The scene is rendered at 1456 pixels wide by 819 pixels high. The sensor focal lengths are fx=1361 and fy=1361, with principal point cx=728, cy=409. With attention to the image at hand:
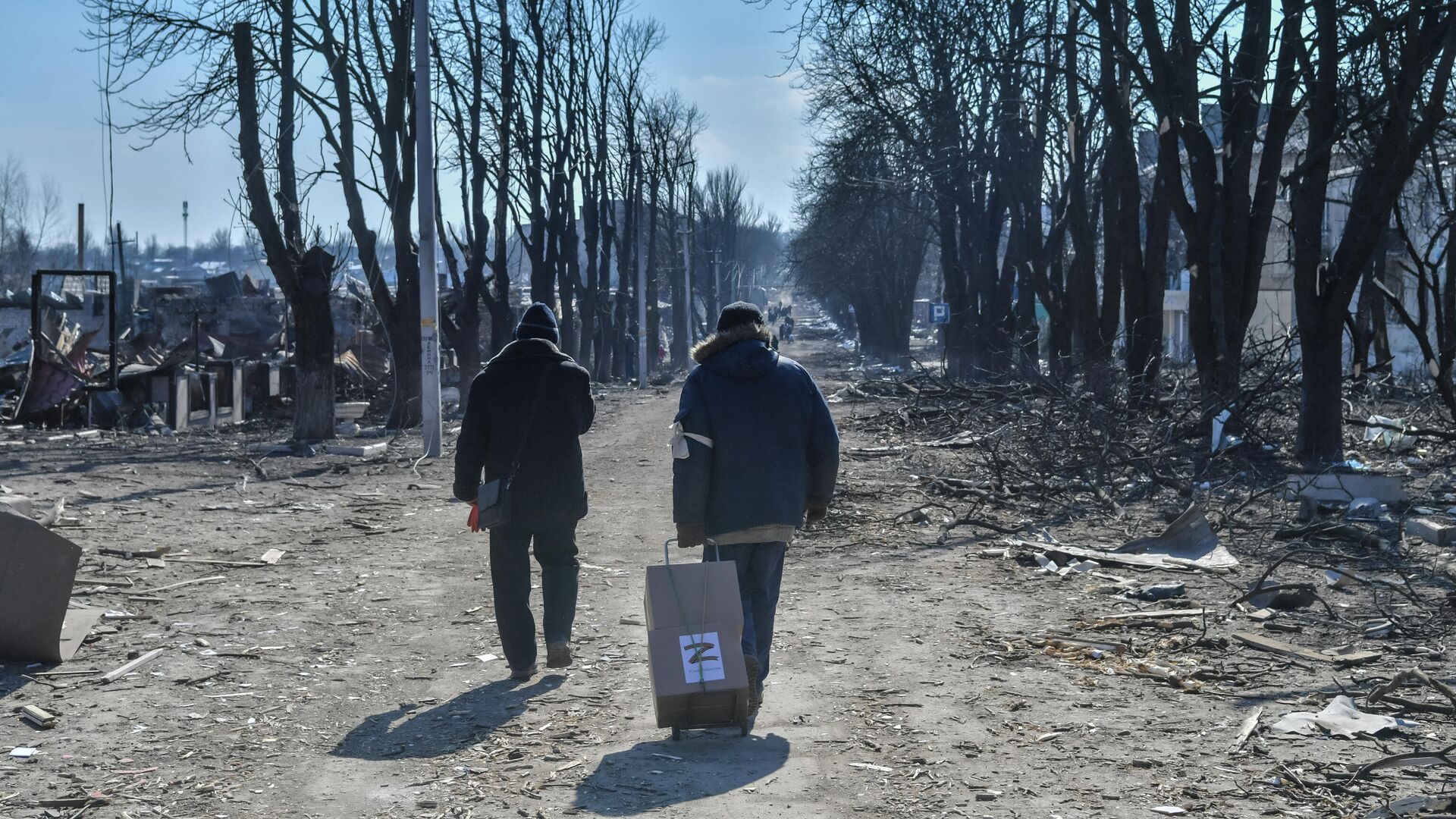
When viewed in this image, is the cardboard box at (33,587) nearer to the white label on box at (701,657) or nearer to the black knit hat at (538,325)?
the black knit hat at (538,325)

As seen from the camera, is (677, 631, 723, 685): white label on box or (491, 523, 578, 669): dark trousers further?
(491, 523, 578, 669): dark trousers

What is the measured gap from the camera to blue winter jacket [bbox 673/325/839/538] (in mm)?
5488

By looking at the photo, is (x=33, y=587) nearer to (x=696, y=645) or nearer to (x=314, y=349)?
(x=696, y=645)

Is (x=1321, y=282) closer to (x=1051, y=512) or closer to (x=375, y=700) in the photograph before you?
(x=1051, y=512)

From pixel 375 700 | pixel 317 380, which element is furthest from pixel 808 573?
pixel 317 380

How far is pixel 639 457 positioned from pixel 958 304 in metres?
17.6

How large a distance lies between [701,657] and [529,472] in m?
1.57

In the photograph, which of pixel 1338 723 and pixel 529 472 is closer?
pixel 1338 723

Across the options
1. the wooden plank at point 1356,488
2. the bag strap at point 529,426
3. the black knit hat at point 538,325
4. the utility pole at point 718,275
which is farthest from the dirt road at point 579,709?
the utility pole at point 718,275

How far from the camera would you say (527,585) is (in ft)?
20.6

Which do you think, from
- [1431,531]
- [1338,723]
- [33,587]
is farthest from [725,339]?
[1431,531]

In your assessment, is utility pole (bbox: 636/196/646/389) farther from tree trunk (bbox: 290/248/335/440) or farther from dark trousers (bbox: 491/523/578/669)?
dark trousers (bbox: 491/523/578/669)

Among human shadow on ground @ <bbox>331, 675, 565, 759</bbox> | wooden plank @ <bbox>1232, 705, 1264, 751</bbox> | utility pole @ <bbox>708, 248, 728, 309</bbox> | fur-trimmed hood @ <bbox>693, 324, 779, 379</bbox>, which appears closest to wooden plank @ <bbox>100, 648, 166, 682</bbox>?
human shadow on ground @ <bbox>331, 675, 565, 759</bbox>

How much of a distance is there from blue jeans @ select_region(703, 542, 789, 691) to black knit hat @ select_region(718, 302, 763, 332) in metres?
0.90
